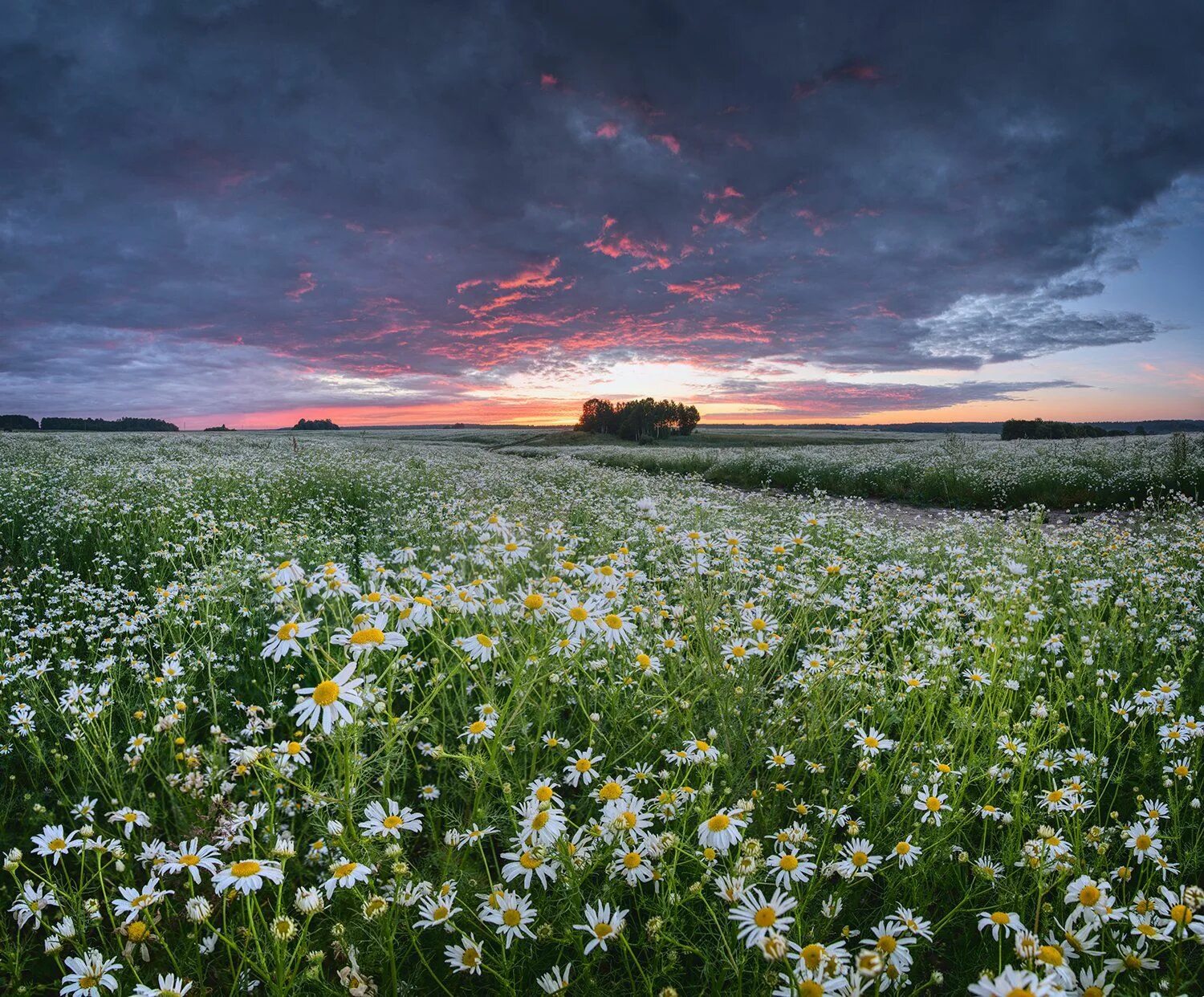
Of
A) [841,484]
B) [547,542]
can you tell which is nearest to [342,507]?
[547,542]

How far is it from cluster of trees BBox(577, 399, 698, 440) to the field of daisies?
6075 centimetres

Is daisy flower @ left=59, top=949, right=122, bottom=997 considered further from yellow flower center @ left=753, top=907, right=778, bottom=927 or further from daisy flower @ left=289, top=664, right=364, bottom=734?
yellow flower center @ left=753, top=907, right=778, bottom=927

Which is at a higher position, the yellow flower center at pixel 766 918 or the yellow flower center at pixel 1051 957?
the yellow flower center at pixel 1051 957

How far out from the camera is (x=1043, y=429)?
4553cm

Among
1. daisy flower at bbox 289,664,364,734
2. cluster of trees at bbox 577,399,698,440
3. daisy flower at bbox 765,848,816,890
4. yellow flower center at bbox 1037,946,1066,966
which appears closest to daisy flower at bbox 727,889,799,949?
daisy flower at bbox 765,848,816,890

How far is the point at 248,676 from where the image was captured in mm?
4113

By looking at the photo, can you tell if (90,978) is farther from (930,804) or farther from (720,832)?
(930,804)

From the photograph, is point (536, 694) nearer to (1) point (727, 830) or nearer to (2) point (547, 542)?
(1) point (727, 830)

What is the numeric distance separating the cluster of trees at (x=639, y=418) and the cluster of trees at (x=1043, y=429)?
109ft

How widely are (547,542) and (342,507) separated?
6.51 meters

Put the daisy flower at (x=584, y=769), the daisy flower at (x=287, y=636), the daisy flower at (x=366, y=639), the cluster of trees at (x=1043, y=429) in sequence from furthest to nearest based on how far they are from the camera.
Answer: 1. the cluster of trees at (x=1043, y=429)
2. the daisy flower at (x=584, y=769)
3. the daisy flower at (x=366, y=639)
4. the daisy flower at (x=287, y=636)

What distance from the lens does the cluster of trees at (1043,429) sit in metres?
44.4

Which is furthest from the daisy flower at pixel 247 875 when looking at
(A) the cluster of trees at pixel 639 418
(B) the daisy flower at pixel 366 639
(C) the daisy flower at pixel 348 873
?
(A) the cluster of trees at pixel 639 418

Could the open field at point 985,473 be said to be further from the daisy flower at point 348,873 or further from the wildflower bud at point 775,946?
the daisy flower at point 348,873
